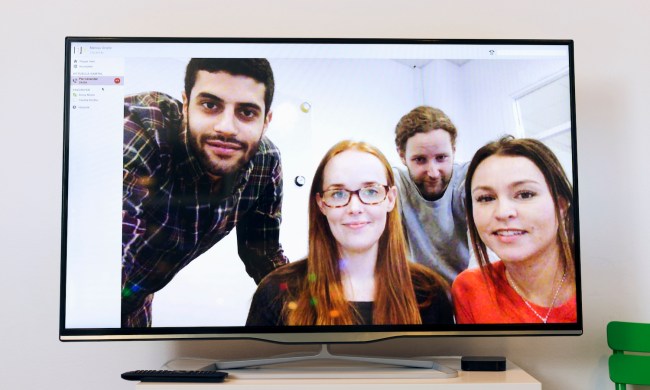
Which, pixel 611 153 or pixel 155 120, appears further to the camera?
pixel 611 153

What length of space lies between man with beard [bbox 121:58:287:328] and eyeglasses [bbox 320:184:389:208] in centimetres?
15

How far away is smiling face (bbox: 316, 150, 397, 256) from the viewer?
2.36 metres

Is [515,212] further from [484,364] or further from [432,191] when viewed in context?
[484,364]

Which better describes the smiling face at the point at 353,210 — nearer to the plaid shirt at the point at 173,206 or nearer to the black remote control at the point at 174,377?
the plaid shirt at the point at 173,206

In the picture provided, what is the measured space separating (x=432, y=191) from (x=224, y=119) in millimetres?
674

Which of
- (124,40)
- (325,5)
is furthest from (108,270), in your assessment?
(325,5)

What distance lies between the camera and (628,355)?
8.22ft

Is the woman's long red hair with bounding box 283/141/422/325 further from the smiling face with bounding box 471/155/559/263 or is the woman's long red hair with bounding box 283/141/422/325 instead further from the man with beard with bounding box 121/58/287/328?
the smiling face with bounding box 471/155/559/263

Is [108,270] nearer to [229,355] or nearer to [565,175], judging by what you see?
[229,355]

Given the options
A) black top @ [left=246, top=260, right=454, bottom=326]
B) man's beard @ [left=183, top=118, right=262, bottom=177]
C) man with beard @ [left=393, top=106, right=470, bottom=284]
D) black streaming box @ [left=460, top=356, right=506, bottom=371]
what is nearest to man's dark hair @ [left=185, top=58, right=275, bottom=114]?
man's beard @ [left=183, top=118, right=262, bottom=177]

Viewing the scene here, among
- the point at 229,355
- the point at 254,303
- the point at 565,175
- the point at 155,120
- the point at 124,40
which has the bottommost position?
the point at 229,355

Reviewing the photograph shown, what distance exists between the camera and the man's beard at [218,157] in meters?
2.36

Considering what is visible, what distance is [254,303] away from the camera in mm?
2324

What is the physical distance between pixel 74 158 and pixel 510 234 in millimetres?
1337
